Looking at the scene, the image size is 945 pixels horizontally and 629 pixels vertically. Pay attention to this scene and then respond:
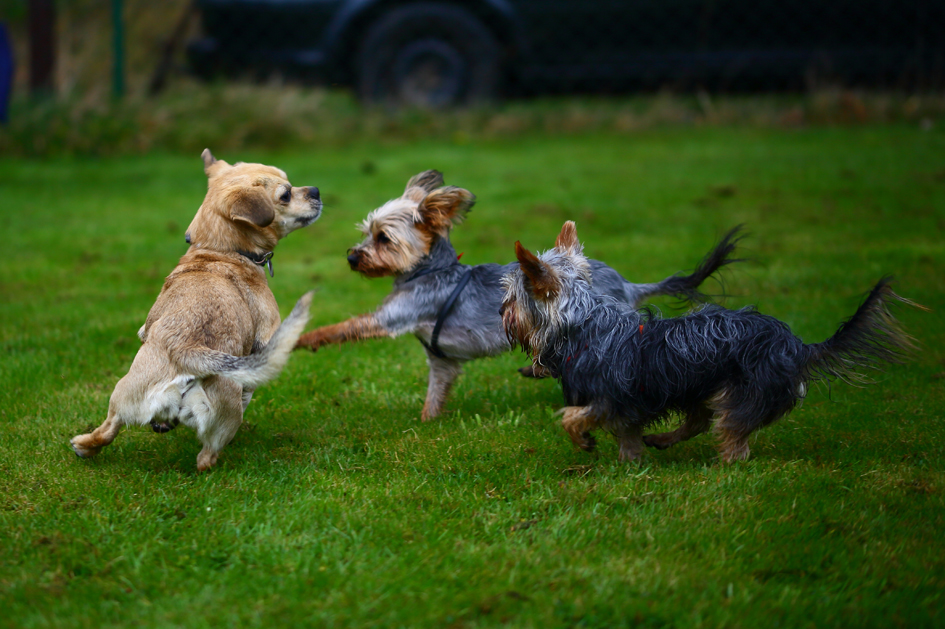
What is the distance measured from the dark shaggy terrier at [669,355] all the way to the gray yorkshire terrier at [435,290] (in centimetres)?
69

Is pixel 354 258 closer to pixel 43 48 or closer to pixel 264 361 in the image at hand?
pixel 264 361

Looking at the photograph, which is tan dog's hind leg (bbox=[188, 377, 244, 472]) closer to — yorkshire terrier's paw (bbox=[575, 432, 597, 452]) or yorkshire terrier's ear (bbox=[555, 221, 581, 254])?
yorkshire terrier's paw (bbox=[575, 432, 597, 452])

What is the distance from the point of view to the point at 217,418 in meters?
3.99

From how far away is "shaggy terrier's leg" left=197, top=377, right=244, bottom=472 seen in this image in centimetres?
392

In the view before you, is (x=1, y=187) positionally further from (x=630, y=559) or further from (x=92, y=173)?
(x=630, y=559)

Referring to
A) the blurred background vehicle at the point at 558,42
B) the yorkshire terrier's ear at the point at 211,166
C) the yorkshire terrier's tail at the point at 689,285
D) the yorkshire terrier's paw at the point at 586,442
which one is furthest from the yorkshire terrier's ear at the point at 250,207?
the blurred background vehicle at the point at 558,42

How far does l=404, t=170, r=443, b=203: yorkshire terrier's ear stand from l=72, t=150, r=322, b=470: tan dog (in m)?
0.62

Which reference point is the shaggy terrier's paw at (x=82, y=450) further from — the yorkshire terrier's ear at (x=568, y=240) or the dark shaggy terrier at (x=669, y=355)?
the yorkshire terrier's ear at (x=568, y=240)

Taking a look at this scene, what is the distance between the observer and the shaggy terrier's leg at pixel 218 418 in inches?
154

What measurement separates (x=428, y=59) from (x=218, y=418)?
11.5 m

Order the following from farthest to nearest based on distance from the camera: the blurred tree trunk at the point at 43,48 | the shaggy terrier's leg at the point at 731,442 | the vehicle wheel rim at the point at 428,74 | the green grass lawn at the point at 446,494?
1. the vehicle wheel rim at the point at 428,74
2. the blurred tree trunk at the point at 43,48
3. the shaggy terrier's leg at the point at 731,442
4. the green grass lawn at the point at 446,494

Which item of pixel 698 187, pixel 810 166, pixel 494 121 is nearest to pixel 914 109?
pixel 810 166

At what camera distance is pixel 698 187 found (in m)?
11.0

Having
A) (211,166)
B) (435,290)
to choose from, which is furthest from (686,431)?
(211,166)
